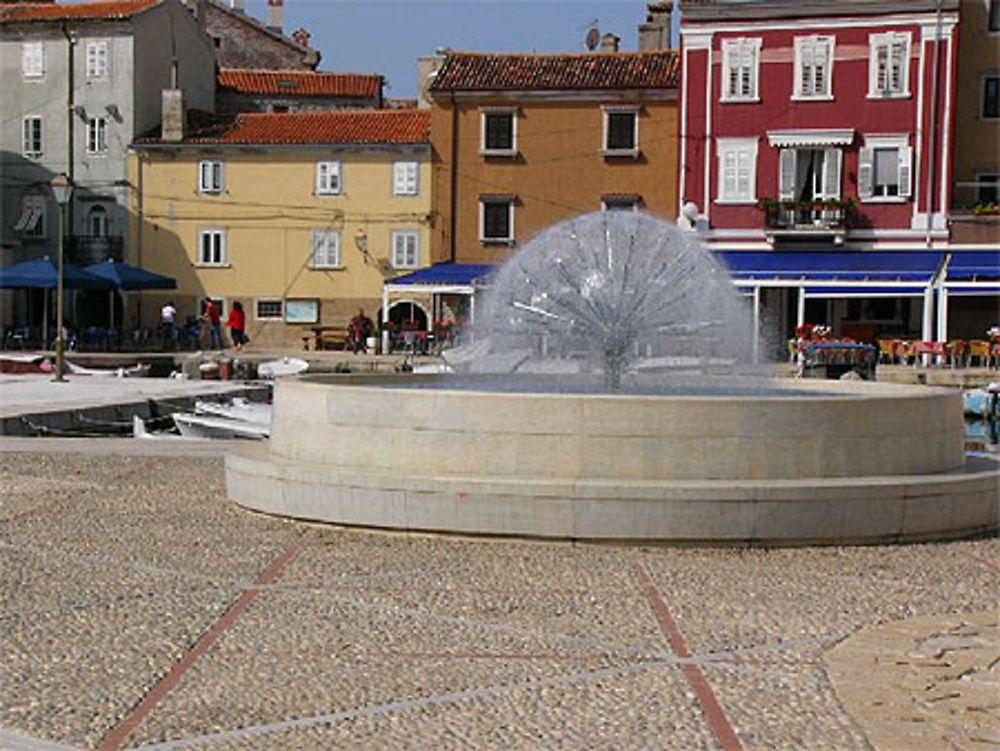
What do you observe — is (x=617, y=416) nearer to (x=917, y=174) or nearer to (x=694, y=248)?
(x=694, y=248)

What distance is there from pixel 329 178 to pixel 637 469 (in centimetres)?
3971

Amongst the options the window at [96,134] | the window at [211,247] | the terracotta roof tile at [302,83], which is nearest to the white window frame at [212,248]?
the window at [211,247]

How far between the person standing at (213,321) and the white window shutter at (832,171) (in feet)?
64.2

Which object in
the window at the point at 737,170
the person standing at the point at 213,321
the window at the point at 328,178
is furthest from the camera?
the window at the point at 328,178

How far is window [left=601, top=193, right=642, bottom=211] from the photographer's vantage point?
150 feet

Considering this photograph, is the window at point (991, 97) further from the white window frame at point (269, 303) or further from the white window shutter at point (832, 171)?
the white window frame at point (269, 303)

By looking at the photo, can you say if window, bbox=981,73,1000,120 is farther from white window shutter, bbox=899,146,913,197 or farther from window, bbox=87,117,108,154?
window, bbox=87,117,108,154

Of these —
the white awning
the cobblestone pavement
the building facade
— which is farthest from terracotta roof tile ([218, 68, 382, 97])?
the cobblestone pavement

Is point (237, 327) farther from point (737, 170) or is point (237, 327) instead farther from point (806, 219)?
point (806, 219)

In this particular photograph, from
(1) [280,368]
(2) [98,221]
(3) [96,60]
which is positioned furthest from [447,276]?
(3) [96,60]

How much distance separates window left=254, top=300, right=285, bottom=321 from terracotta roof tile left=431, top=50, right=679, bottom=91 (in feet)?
30.9

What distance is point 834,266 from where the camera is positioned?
38875 mm

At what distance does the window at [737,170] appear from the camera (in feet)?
139

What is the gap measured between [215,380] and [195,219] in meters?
18.2
